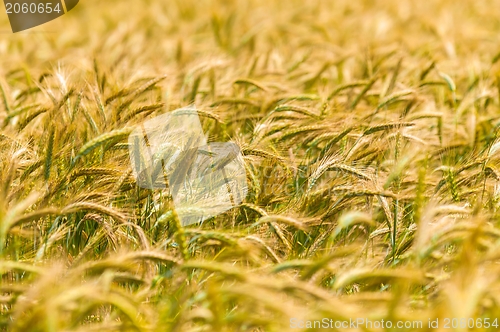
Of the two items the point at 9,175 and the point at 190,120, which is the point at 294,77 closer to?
the point at 190,120

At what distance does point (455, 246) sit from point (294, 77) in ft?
6.85

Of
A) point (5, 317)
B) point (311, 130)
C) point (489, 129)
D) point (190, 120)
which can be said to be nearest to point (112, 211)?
point (5, 317)

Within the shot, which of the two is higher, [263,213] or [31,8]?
[31,8]

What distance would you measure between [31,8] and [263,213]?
4152 millimetres

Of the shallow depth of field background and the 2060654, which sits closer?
the shallow depth of field background

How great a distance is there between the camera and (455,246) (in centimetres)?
221

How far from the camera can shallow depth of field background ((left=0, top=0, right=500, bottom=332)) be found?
1.58 meters

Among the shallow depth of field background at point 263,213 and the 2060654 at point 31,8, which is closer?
the shallow depth of field background at point 263,213

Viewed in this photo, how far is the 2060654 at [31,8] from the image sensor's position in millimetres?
5344

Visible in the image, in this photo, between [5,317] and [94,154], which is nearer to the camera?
[5,317]

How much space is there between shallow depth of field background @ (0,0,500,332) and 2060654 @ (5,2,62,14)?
60.9 inches

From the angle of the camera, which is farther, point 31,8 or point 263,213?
point 31,8

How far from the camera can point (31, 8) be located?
5.36m

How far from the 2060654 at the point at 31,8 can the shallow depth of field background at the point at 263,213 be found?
1.55 m
